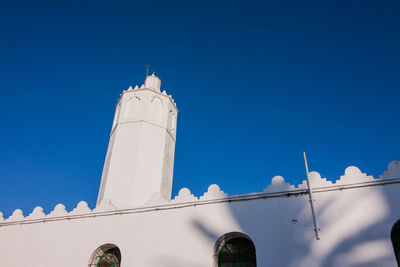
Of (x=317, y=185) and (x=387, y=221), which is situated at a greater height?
Result: (x=317, y=185)

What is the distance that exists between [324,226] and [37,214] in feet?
33.7

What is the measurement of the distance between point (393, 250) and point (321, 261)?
173 centimetres

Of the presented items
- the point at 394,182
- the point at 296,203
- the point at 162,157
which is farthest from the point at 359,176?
the point at 162,157

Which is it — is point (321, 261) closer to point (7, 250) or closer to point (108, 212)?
point (108, 212)

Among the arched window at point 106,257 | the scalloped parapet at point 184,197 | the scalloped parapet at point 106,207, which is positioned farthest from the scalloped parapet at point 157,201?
the arched window at point 106,257

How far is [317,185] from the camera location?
970 cm

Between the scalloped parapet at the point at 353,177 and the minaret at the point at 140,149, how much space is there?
6.45 meters

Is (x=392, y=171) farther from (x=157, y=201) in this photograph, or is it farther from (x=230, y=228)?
(x=157, y=201)

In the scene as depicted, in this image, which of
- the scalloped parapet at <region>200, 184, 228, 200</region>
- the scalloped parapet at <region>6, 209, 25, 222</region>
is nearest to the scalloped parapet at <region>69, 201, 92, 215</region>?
the scalloped parapet at <region>6, 209, 25, 222</region>

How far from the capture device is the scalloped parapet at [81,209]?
12165 millimetres

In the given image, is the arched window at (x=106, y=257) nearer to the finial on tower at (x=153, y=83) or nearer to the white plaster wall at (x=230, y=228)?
the white plaster wall at (x=230, y=228)

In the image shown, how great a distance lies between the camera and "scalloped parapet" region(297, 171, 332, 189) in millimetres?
9641

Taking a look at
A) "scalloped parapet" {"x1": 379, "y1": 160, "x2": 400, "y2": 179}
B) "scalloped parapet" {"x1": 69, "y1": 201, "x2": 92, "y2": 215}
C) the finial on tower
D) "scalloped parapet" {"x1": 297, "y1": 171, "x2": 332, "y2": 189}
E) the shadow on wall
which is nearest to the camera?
the shadow on wall

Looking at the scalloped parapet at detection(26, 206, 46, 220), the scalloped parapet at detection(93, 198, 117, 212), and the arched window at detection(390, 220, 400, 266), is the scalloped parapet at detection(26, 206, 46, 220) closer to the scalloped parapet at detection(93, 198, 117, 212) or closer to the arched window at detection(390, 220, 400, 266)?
the scalloped parapet at detection(93, 198, 117, 212)
